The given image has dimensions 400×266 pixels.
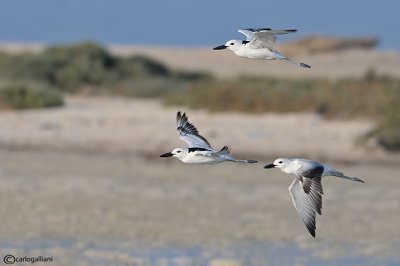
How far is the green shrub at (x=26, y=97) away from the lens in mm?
24078

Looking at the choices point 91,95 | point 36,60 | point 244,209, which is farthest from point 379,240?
point 36,60

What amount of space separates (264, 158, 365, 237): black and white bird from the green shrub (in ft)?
49.8

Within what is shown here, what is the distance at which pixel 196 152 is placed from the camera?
9289mm

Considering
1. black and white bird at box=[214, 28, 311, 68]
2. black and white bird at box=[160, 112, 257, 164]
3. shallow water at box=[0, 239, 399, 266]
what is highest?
black and white bird at box=[214, 28, 311, 68]

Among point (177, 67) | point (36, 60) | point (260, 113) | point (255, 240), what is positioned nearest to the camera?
point (255, 240)

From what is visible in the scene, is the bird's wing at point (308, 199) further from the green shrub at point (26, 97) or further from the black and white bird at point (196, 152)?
the green shrub at point (26, 97)

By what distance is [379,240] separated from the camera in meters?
13.9

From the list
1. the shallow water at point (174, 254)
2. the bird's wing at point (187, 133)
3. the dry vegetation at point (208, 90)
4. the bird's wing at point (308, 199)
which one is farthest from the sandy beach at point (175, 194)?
the bird's wing at point (308, 199)

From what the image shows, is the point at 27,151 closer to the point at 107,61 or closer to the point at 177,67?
the point at 107,61

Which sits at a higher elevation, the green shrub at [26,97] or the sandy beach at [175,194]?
the green shrub at [26,97]

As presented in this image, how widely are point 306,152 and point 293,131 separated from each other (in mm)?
1748

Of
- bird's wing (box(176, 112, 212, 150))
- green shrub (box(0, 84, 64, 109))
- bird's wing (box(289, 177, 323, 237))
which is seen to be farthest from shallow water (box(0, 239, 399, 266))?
green shrub (box(0, 84, 64, 109))

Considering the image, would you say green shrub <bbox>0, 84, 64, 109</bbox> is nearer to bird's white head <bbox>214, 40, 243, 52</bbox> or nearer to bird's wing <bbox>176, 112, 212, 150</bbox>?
bird's wing <bbox>176, 112, 212, 150</bbox>

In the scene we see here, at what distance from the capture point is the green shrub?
24078 mm
